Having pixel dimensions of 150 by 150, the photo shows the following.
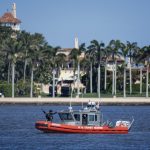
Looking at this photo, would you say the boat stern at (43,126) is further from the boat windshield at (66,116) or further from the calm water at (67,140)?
the boat windshield at (66,116)

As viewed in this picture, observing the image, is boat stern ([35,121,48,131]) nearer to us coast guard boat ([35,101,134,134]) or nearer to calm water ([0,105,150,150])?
us coast guard boat ([35,101,134,134])

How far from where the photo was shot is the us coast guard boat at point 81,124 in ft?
307

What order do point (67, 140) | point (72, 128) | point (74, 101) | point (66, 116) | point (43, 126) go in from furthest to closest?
1. point (74, 101)
2. point (66, 116)
3. point (43, 126)
4. point (72, 128)
5. point (67, 140)

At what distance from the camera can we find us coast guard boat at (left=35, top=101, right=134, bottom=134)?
307ft

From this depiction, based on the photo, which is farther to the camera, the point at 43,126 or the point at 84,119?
the point at 84,119

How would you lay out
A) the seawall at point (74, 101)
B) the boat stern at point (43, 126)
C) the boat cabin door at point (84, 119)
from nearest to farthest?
the boat stern at point (43, 126) → the boat cabin door at point (84, 119) → the seawall at point (74, 101)

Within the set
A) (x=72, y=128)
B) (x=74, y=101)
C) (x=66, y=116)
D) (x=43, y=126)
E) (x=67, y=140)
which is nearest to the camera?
(x=67, y=140)

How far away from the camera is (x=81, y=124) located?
313 ft

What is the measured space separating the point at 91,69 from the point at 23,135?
4192 inches

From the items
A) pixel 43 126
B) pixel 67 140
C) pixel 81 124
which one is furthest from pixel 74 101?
pixel 67 140

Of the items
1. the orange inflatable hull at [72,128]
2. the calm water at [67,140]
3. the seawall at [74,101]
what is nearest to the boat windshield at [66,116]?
the orange inflatable hull at [72,128]

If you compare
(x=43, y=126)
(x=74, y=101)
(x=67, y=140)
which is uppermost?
(x=74, y=101)

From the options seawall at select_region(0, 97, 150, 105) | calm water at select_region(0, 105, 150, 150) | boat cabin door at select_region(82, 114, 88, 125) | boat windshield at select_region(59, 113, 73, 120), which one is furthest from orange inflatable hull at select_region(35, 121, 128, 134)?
seawall at select_region(0, 97, 150, 105)

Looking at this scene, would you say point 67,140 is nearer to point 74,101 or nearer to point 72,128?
point 72,128
